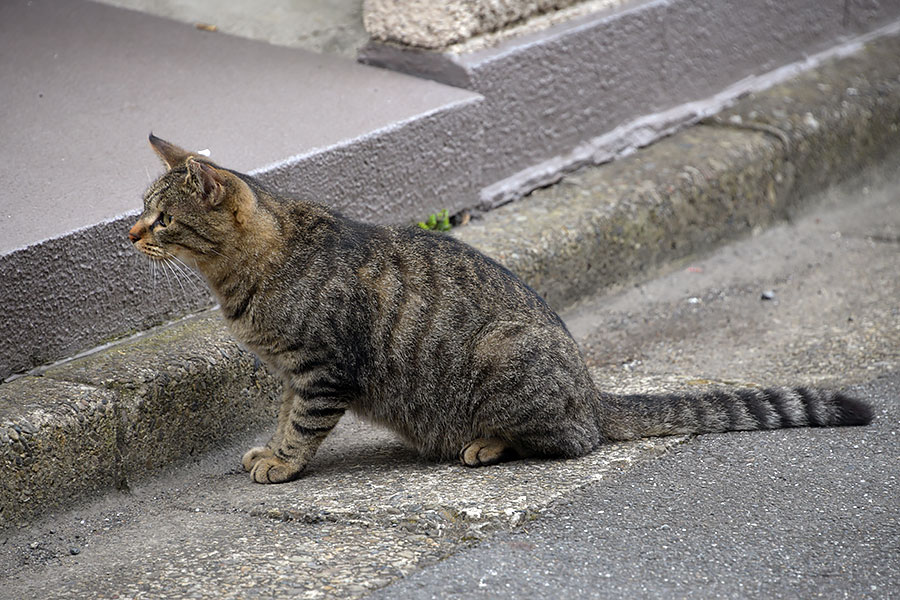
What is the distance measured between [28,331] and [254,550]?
1115mm

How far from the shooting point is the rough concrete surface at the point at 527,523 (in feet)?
8.33

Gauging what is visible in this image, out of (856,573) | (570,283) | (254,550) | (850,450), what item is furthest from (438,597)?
(570,283)

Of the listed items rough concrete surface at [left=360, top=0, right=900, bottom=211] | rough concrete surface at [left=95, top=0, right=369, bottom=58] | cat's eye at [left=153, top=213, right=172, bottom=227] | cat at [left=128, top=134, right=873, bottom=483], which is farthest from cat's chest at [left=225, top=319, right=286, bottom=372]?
rough concrete surface at [left=95, top=0, right=369, bottom=58]

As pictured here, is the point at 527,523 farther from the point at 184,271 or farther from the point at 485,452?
the point at 184,271

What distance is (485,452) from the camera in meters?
3.32

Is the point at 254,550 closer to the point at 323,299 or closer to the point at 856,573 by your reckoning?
the point at 323,299

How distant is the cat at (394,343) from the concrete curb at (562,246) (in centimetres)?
25

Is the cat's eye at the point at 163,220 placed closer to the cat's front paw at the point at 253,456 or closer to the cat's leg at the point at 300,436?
the cat's leg at the point at 300,436

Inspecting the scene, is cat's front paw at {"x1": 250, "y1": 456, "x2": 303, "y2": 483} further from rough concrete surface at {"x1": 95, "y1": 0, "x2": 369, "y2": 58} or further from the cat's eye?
rough concrete surface at {"x1": 95, "y1": 0, "x2": 369, "y2": 58}

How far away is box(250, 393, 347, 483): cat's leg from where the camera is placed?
3252mm

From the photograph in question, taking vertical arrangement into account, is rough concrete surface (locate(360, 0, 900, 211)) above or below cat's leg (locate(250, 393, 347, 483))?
above

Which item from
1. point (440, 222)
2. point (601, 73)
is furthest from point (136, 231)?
point (601, 73)

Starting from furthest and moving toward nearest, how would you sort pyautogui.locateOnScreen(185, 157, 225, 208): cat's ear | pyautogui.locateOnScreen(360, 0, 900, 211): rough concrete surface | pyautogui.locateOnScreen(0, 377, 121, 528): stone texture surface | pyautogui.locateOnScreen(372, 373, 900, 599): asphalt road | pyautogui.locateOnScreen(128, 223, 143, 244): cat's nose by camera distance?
pyautogui.locateOnScreen(360, 0, 900, 211): rough concrete surface, pyautogui.locateOnScreen(128, 223, 143, 244): cat's nose, pyautogui.locateOnScreen(185, 157, 225, 208): cat's ear, pyautogui.locateOnScreen(0, 377, 121, 528): stone texture surface, pyautogui.locateOnScreen(372, 373, 900, 599): asphalt road

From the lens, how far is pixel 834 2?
249 inches
